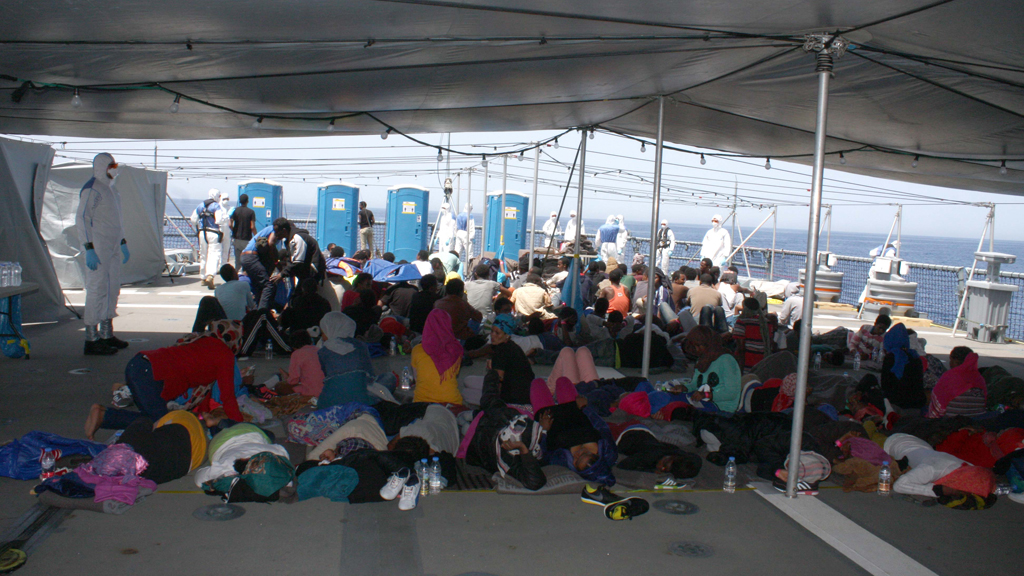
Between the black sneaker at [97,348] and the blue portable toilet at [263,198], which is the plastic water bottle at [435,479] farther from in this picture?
the blue portable toilet at [263,198]

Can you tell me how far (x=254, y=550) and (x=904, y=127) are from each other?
6552mm

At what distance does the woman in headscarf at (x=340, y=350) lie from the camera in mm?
5723

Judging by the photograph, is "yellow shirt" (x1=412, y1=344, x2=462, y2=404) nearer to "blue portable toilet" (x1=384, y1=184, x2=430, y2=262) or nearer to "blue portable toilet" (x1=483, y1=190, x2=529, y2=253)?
"blue portable toilet" (x1=384, y1=184, x2=430, y2=262)

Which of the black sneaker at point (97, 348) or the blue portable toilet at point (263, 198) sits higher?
the blue portable toilet at point (263, 198)

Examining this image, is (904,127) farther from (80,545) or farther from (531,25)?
(80,545)

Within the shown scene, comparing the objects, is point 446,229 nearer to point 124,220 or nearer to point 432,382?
point 124,220

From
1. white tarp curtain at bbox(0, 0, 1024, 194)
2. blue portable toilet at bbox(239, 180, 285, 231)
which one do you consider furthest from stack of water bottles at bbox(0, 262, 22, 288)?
blue portable toilet at bbox(239, 180, 285, 231)

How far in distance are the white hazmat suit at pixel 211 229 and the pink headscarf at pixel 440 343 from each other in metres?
9.15

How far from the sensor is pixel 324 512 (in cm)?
391

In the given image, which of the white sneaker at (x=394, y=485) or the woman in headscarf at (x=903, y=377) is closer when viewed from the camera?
the white sneaker at (x=394, y=485)

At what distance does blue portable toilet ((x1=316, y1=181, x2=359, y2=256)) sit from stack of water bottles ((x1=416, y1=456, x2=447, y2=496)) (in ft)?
44.0

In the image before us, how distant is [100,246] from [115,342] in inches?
43.7

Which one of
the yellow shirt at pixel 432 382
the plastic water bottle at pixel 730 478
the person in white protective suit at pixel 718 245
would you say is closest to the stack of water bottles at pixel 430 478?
the yellow shirt at pixel 432 382

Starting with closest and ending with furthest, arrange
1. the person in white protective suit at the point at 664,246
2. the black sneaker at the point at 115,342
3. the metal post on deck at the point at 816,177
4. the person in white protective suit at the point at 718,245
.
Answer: the metal post on deck at the point at 816,177
the black sneaker at the point at 115,342
the person in white protective suit at the point at 664,246
the person in white protective suit at the point at 718,245
